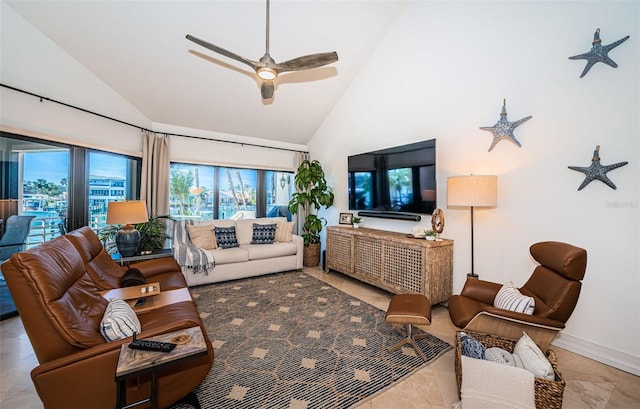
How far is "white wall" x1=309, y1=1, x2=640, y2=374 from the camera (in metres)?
2.03

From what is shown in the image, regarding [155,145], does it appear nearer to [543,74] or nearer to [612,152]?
[543,74]

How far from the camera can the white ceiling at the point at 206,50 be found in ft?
9.21

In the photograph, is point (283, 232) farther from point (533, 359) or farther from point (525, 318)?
point (533, 359)

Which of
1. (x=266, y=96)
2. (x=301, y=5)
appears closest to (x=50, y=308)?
(x=266, y=96)

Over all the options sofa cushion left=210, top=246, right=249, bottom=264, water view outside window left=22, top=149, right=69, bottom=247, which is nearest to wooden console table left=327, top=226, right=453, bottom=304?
sofa cushion left=210, top=246, right=249, bottom=264

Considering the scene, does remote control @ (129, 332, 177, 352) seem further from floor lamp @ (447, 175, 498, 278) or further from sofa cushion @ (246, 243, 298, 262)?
sofa cushion @ (246, 243, 298, 262)

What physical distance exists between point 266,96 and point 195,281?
108 inches

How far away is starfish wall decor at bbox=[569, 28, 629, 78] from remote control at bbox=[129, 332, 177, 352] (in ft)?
11.8

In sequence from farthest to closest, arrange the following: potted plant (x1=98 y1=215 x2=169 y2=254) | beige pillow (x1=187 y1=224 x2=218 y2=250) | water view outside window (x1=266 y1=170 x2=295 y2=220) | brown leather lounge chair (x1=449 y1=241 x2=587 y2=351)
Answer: water view outside window (x1=266 y1=170 x2=295 y2=220) < beige pillow (x1=187 y1=224 x2=218 y2=250) < potted plant (x1=98 y1=215 x2=169 y2=254) < brown leather lounge chair (x1=449 y1=241 x2=587 y2=351)

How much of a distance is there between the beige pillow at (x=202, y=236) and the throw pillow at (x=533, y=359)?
153 inches

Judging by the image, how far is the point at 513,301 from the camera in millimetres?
2010

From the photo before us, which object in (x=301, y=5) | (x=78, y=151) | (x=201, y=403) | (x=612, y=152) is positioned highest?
(x=301, y=5)

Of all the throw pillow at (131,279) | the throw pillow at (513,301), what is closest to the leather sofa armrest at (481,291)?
the throw pillow at (513,301)

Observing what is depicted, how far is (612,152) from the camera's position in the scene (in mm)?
2064
